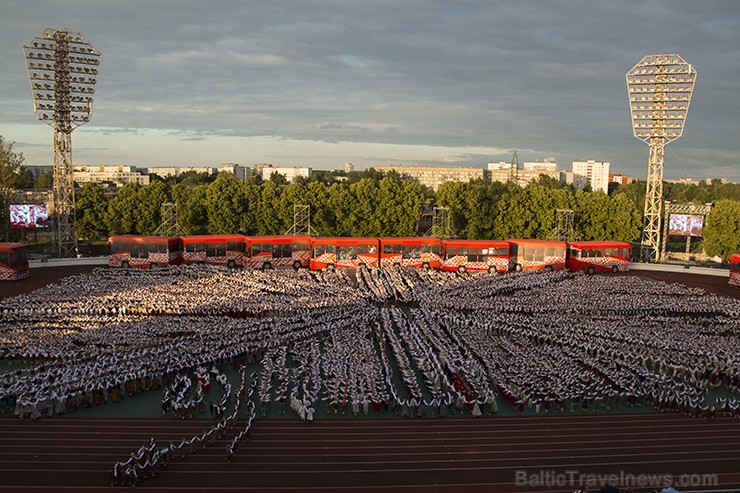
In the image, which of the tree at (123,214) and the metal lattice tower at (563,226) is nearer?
the tree at (123,214)

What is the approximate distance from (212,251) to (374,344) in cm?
2103

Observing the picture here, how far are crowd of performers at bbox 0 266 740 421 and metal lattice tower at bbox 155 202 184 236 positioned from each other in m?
15.6

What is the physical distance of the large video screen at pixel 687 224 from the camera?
50.0m

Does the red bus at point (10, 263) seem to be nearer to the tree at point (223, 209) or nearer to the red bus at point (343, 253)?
the tree at point (223, 209)

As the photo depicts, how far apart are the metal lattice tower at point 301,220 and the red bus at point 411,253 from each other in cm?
1186

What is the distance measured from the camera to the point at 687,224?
1973 inches

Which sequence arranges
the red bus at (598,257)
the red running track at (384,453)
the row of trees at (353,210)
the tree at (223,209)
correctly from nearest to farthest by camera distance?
the red running track at (384,453), the red bus at (598,257), the row of trees at (353,210), the tree at (223,209)

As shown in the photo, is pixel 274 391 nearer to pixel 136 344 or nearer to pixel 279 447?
pixel 279 447

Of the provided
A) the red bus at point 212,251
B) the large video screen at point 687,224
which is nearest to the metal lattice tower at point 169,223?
the red bus at point 212,251

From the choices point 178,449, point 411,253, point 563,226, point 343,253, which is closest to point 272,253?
point 343,253

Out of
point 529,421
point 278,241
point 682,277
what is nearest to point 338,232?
point 278,241

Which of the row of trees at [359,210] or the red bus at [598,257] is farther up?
the row of trees at [359,210]

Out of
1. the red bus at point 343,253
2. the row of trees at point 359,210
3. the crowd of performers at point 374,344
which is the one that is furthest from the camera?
the row of trees at point 359,210

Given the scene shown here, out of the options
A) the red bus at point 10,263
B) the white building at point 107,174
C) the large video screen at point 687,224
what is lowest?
the red bus at point 10,263
